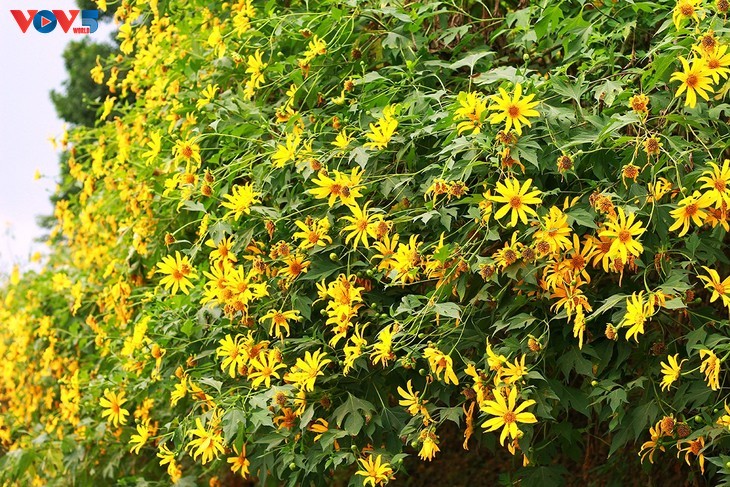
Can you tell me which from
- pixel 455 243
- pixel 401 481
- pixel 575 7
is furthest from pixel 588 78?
pixel 401 481

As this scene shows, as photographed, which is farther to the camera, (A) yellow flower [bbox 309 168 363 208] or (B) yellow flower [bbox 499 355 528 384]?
(A) yellow flower [bbox 309 168 363 208]

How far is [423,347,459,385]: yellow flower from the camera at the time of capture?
6.63 feet

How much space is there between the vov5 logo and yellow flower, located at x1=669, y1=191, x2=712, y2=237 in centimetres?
254

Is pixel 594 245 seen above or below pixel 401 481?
above

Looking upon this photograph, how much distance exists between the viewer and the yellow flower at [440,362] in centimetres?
202

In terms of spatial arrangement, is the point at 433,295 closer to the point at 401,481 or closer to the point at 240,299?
the point at 240,299

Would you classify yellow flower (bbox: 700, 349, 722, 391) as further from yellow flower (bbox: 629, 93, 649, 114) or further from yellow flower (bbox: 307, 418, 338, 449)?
yellow flower (bbox: 307, 418, 338, 449)

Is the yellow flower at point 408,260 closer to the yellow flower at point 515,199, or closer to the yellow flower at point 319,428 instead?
the yellow flower at point 515,199

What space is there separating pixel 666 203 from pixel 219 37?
1.40 metres

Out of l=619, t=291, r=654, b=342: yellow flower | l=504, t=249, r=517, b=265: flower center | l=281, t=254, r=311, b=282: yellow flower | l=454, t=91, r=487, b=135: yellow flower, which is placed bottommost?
l=619, t=291, r=654, b=342: yellow flower

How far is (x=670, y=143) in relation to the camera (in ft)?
6.49

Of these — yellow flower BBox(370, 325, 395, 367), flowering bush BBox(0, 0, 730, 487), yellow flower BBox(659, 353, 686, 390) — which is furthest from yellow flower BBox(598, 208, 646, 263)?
yellow flower BBox(370, 325, 395, 367)

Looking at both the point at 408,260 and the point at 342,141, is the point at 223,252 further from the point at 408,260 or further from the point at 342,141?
the point at 408,260

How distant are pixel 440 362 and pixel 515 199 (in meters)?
0.37
